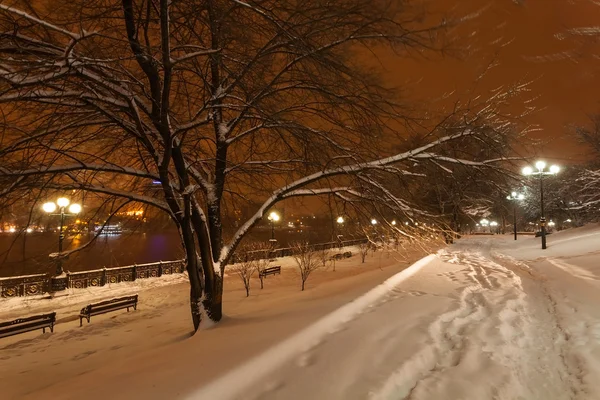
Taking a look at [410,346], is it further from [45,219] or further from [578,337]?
[45,219]

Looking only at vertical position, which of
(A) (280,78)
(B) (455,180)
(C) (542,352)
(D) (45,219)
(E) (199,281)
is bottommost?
(C) (542,352)

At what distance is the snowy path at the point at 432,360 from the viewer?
346cm

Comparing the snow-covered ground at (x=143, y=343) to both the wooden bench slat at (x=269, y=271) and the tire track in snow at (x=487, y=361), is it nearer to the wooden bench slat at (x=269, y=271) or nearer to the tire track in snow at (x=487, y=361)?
the wooden bench slat at (x=269, y=271)

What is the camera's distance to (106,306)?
12.7 metres

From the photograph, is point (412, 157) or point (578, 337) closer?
point (578, 337)

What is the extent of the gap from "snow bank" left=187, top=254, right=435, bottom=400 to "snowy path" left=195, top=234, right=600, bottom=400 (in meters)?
0.01

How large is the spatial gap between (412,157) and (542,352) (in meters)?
3.54

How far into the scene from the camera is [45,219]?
603 centimetres

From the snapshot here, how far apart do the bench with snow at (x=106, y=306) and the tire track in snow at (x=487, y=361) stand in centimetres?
1092

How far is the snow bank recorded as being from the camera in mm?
3336

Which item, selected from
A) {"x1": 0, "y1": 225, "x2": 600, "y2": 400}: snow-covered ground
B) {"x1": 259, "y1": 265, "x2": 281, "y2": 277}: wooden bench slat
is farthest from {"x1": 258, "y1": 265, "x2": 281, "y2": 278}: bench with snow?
{"x1": 0, "y1": 225, "x2": 600, "y2": 400}: snow-covered ground

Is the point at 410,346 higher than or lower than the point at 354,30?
lower

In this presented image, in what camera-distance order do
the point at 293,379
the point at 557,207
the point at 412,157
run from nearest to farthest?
the point at 293,379 < the point at 412,157 < the point at 557,207

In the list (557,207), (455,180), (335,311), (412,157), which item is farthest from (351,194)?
(557,207)
